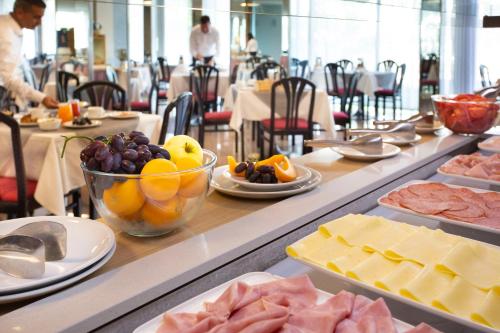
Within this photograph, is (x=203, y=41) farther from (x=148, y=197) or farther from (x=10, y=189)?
(x=148, y=197)

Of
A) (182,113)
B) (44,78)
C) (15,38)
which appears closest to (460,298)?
(182,113)

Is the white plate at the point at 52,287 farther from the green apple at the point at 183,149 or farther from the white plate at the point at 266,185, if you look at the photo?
the white plate at the point at 266,185

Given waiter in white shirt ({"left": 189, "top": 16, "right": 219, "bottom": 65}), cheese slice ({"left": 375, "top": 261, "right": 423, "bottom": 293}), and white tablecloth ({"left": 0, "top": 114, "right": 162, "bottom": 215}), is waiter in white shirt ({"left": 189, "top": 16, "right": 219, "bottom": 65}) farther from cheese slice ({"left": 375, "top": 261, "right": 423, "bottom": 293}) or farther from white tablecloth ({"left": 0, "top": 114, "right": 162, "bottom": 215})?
cheese slice ({"left": 375, "top": 261, "right": 423, "bottom": 293})

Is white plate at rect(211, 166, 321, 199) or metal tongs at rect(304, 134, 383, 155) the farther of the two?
metal tongs at rect(304, 134, 383, 155)

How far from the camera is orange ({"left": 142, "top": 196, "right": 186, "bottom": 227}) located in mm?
732

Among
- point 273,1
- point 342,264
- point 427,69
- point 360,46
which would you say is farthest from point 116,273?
point 360,46

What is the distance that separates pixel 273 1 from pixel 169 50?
20.9 ft

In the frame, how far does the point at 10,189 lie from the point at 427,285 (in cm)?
171

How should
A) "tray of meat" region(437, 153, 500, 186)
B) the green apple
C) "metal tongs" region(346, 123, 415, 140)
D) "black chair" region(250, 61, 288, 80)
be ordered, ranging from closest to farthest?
1. the green apple
2. "tray of meat" region(437, 153, 500, 186)
3. "metal tongs" region(346, 123, 415, 140)
4. "black chair" region(250, 61, 288, 80)

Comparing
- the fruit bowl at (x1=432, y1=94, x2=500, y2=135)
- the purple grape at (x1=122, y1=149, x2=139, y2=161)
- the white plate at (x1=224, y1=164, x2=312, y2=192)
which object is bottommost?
the white plate at (x1=224, y1=164, x2=312, y2=192)

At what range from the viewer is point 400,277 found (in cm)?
66

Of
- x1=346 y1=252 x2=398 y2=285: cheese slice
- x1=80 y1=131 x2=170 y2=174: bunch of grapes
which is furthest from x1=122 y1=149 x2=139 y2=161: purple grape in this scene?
x1=346 y1=252 x2=398 y2=285: cheese slice

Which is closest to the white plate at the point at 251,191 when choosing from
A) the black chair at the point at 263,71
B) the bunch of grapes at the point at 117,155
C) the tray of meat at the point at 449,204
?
the tray of meat at the point at 449,204

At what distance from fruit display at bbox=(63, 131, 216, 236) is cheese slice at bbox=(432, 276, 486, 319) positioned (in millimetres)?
347
